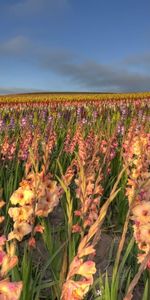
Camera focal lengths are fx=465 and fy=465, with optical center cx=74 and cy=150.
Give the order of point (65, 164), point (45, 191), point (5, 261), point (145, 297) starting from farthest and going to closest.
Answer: point (65, 164) → point (145, 297) → point (45, 191) → point (5, 261)

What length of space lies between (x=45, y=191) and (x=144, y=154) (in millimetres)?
750

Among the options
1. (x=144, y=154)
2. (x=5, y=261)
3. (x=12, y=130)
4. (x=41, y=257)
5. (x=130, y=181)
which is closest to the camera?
(x=5, y=261)

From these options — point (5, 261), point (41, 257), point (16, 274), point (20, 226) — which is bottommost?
point (41, 257)

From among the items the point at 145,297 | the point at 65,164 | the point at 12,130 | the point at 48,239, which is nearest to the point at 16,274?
the point at 48,239

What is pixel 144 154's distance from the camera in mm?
2309

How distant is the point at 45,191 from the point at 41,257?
1.60 metres

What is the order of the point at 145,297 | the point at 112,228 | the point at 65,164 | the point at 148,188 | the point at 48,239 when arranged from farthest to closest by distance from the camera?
the point at 65,164, the point at 112,228, the point at 48,239, the point at 145,297, the point at 148,188

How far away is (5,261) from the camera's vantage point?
0.92 meters

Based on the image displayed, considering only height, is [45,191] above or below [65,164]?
above

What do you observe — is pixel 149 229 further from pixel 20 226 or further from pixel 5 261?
pixel 5 261

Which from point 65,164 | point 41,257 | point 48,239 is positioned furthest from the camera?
point 65,164

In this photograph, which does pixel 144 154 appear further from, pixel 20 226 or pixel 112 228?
pixel 112 228

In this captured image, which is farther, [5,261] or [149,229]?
[149,229]

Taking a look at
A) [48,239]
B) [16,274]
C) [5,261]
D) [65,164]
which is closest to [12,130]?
[65,164]
